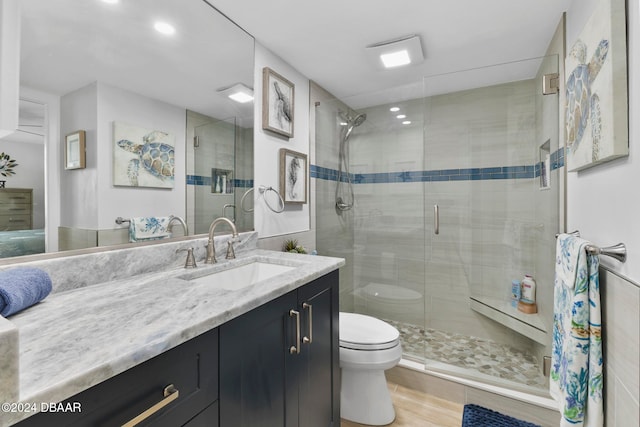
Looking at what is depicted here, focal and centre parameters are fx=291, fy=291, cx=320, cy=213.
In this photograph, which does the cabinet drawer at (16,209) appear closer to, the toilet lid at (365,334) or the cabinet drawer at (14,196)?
the cabinet drawer at (14,196)

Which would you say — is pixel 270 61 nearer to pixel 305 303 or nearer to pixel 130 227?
pixel 130 227

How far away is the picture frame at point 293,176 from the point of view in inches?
82.7

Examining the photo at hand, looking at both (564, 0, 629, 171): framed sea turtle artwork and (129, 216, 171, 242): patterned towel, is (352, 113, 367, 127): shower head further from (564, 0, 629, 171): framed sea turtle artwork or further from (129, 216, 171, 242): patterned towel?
(129, 216, 171, 242): patterned towel

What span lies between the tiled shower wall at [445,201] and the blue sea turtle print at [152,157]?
4.39 ft

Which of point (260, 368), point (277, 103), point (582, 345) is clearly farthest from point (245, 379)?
point (277, 103)

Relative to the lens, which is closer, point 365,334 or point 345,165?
point 365,334

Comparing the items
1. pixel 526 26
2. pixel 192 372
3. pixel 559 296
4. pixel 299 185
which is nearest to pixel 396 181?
pixel 299 185

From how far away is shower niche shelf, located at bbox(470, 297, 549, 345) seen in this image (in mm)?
1960

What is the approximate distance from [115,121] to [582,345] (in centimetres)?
199

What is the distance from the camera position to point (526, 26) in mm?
1725

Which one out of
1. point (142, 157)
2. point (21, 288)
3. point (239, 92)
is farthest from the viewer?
point (239, 92)

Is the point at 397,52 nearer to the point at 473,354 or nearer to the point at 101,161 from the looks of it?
the point at 101,161

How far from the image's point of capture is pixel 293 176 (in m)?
2.20

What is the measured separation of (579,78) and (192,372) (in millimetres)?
1857
